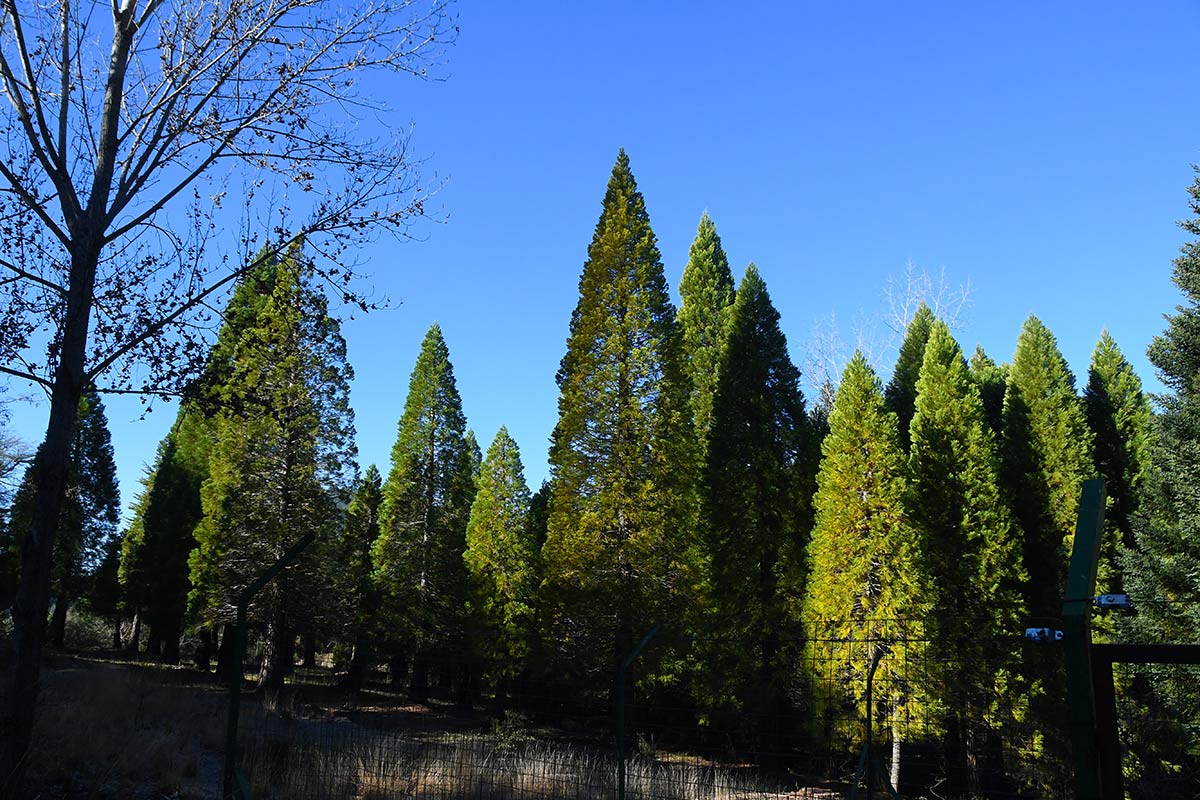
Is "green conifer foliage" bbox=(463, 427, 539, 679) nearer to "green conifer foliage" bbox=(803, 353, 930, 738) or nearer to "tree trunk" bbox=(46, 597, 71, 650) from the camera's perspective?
"green conifer foliage" bbox=(803, 353, 930, 738)

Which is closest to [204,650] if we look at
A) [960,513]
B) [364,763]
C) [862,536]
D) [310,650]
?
[310,650]

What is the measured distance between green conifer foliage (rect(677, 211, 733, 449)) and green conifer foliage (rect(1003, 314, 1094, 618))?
8107 mm

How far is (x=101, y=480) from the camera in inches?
1315

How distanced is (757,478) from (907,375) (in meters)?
7.28

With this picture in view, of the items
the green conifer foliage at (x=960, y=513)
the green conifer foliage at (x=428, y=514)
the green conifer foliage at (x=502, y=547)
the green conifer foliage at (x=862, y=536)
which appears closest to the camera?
the green conifer foliage at (x=862, y=536)

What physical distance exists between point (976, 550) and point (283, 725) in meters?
14.2

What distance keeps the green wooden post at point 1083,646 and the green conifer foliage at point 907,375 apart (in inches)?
835

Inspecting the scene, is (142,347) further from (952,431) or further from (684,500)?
(952,431)

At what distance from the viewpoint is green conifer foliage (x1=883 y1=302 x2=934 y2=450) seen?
22.9 metres

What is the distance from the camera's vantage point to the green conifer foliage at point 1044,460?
57.8ft

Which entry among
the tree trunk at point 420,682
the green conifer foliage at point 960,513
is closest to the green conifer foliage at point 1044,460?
the green conifer foliage at point 960,513

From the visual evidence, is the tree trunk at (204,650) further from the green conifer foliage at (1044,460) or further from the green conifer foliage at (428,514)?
the green conifer foliage at (1044,460)

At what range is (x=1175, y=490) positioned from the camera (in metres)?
11.8

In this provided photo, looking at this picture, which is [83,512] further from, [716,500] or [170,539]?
[716,500]
